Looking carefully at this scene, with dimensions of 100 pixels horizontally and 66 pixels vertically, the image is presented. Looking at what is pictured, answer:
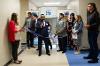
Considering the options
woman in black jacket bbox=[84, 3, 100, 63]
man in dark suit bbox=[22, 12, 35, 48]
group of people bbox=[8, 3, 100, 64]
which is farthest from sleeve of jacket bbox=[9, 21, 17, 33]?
man in dark suit bbox=[22, 12, 35, 48]

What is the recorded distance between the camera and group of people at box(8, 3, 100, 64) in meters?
6.93

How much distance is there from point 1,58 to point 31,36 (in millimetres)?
4980

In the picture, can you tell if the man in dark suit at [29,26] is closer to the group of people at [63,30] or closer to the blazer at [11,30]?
the group of people at [63,30]

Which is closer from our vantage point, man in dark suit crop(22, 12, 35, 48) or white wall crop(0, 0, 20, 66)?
white wall crop(0, 0, 20, 66)

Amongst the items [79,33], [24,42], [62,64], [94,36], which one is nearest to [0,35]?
[62,64]

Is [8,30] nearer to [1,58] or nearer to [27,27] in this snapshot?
[1,58]

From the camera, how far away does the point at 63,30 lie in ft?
31.6

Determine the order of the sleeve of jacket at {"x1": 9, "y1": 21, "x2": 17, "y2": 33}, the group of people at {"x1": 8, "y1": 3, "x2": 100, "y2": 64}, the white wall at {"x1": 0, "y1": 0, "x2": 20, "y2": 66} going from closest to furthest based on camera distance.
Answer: the white wall at {"x1": 0, "y1": 0, "x2": 20, "y2": 66}, the sleeve of jacket at {"x1": 9, "y1": 21, "x2": 17, "y2": 33}, the group of people at {"x1": 8, "y1": 3, "x2": 100, "y2": 64}

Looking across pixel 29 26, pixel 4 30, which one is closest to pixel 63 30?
pixel 29 26

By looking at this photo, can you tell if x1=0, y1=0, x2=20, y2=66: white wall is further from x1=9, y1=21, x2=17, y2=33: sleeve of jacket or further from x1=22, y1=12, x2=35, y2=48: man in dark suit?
Answer: x1=22, y1=12, x2=35, y2=48: man in dark suit

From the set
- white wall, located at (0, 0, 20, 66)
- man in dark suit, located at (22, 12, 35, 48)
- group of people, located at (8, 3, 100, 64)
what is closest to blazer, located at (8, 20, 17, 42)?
group of people, located at (8, 3, 100, 64)

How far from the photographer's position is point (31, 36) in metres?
11.2

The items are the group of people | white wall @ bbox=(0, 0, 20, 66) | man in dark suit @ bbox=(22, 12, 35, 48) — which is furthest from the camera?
man in dark suit @ bbox=(22, 12, 35, 48)

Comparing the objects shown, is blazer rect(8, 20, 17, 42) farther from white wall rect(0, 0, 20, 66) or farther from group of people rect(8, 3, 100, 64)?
white wall rect(0, 0, 20, 66)
